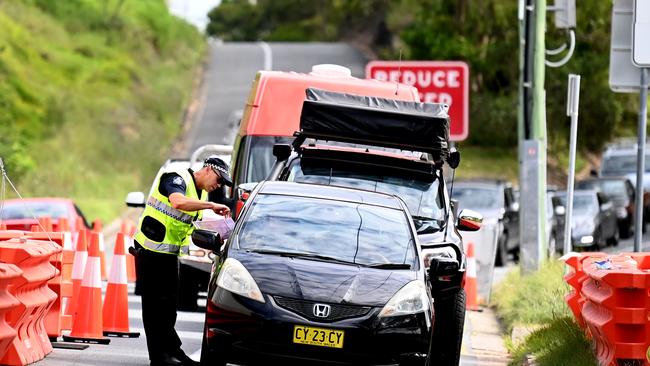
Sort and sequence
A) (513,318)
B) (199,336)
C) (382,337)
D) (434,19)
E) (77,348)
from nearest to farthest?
(382,337) → (77,348) → (199,336) → (513,318) → (434,19)

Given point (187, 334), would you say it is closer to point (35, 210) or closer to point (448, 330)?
point (448, 330)

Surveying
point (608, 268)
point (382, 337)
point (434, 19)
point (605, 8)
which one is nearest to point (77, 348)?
point (382, 337)

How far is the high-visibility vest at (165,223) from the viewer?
12.5 meters

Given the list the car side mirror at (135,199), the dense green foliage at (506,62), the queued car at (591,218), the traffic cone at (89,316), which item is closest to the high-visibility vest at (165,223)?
the traffic cone at (89,316)

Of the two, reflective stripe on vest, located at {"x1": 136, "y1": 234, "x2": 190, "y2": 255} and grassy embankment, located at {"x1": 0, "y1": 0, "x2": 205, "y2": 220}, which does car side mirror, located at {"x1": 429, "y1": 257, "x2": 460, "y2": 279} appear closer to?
reflective stripe on vest, located at {"x1": 136, "y1": 234, "x2": 190, "y2": 255}

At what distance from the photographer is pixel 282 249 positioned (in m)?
11.6

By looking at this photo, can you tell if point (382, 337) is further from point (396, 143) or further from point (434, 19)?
point (434, 19)

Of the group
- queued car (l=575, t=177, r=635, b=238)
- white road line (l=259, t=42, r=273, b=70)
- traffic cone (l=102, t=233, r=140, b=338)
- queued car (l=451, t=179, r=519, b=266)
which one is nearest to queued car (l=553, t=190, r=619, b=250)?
queued car (l=451, t=179, r=519, b=266)

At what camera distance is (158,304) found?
41.1 feet

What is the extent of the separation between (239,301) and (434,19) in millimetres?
41064

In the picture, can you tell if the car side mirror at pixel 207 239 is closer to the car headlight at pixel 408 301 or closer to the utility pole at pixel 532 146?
the car headlight at pixel 408 301

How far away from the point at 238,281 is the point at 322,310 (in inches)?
25.4

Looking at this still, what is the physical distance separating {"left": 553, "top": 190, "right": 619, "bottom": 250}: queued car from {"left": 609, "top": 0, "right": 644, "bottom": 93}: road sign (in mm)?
15468

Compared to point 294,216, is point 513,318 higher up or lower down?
lower down
